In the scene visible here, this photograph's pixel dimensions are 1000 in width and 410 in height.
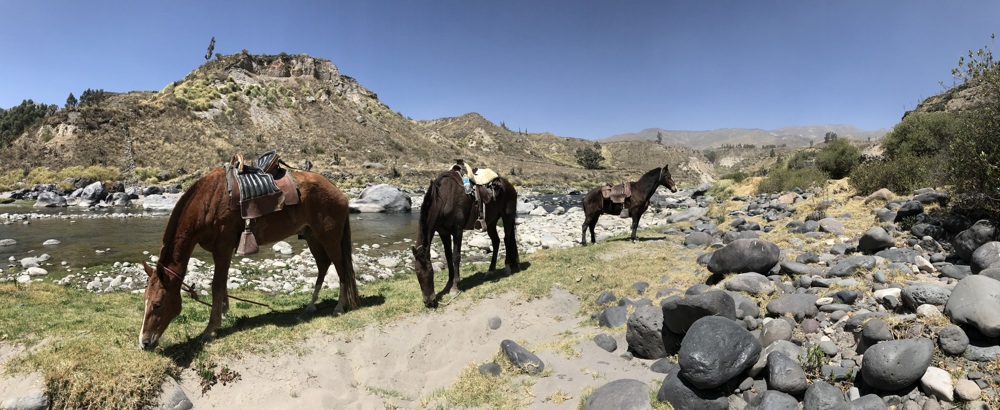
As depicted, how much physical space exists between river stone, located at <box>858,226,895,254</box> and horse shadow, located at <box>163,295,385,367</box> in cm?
880

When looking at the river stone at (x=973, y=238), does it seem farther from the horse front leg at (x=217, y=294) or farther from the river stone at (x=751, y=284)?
the horse front leg at (x=217, y=294)

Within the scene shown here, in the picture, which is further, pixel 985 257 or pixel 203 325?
pixel 203 325

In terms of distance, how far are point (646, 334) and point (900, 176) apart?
12555mm

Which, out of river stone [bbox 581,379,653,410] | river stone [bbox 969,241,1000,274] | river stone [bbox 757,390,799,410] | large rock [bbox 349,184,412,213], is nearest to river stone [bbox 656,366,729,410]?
river stone [bbox 581,379,653,410]

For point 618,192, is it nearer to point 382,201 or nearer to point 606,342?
point 606,342

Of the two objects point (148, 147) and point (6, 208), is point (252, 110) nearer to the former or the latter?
point (148, 147)

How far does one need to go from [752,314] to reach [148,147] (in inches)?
2437

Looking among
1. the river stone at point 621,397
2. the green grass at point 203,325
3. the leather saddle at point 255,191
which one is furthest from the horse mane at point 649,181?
the leather saddle at point 255,191

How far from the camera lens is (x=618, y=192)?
1408 centimetres

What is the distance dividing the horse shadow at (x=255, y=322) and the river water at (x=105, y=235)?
797 cm

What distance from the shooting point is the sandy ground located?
5090 mm

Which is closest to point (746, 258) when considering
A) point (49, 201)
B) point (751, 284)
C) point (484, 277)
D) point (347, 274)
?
point (751, 284)

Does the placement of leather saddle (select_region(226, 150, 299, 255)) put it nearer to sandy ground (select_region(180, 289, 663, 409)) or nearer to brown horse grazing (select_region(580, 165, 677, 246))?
sandy ground (select_region(180, 289, 663, 409))

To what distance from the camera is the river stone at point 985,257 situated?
5.25 metres
